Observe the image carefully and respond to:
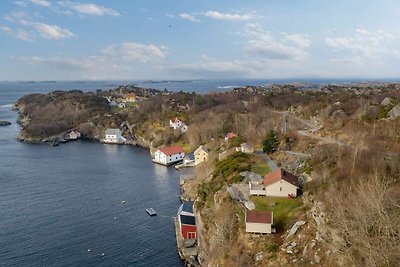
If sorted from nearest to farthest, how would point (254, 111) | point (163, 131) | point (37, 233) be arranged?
1. point (37, 233)
2. point (254, 111)
3. point (163, 131)

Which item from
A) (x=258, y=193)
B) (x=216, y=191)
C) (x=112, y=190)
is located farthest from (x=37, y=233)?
(x=258, y=193)

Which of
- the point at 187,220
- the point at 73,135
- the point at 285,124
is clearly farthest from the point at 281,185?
the point at 73,135

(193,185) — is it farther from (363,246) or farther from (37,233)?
(363,246)

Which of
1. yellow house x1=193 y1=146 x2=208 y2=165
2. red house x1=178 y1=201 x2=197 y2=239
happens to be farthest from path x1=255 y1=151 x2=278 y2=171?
yellow house x1=193 y1=146 x2=208 y2=165

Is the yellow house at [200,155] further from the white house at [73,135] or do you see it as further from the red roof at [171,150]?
the white house at [73,135]

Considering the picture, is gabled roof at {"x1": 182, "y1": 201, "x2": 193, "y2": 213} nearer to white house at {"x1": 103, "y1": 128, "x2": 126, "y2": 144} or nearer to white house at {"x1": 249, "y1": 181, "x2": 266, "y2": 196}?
white house at {"x1": 249, "y1": 181, "x2": 266, "y2": 196}

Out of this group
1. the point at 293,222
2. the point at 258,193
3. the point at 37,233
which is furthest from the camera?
the point at 37,233
